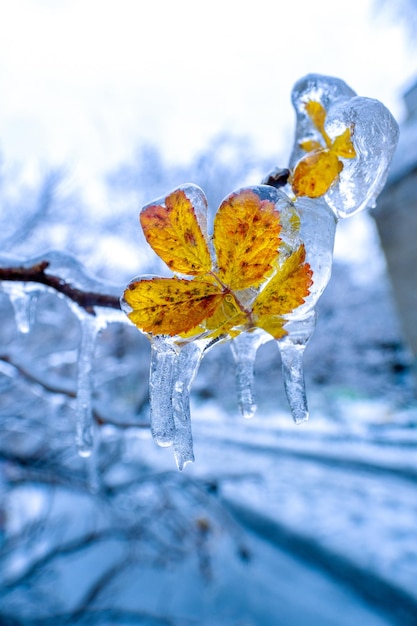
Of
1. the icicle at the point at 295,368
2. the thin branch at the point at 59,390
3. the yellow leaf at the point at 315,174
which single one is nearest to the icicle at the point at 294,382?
the icicle at the point at 295,368

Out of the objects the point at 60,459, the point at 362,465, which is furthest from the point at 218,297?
the point at 362,465

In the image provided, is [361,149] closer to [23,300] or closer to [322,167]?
[322,167]

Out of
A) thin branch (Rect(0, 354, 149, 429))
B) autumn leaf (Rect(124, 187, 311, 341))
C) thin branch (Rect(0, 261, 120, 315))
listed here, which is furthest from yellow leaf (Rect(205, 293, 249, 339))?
thin branch (Rect(0, 354, 149, 429))

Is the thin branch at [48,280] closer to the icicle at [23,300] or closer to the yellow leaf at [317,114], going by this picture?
the icicle at [23,300]

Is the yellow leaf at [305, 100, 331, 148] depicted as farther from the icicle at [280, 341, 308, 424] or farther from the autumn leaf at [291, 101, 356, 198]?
the icicle at [280, 341, 308, 424]

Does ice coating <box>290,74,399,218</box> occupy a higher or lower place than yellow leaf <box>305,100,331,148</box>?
lower

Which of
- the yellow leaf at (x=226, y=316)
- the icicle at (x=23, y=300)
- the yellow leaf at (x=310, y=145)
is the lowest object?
the yellow leaf at (x=226, y=316)
